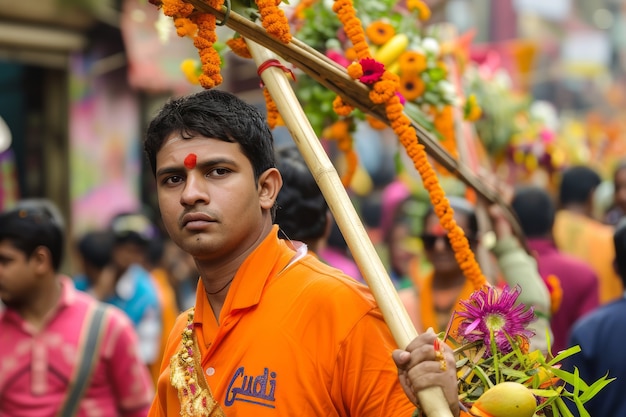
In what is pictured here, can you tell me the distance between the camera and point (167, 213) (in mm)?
3000

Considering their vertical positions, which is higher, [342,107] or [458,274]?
[458,274]

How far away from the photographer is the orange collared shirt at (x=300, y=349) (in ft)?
9.24

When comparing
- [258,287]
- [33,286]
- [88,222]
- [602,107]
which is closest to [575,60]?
[602,107]

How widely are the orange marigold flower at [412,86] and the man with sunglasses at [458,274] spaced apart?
24.3 inches

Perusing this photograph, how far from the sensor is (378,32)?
4609 mm

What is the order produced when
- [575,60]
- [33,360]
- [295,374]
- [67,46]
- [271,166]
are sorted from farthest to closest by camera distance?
[575,60] < [67,46] < [33,360] < [271,166] < [295,374]

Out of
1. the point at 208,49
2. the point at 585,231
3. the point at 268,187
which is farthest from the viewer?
the point at 585,231

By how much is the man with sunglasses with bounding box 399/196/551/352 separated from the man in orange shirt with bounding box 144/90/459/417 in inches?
75.8

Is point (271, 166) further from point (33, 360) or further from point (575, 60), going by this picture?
point (575, 60)

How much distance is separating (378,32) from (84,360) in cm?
201

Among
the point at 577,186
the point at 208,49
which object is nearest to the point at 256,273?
the point at 208,49

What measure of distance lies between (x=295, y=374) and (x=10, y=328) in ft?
8.82

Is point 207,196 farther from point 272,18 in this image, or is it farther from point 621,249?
point 621,249

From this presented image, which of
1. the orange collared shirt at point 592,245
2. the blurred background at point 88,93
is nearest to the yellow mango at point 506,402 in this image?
the orange collared shirt at point 592,245
